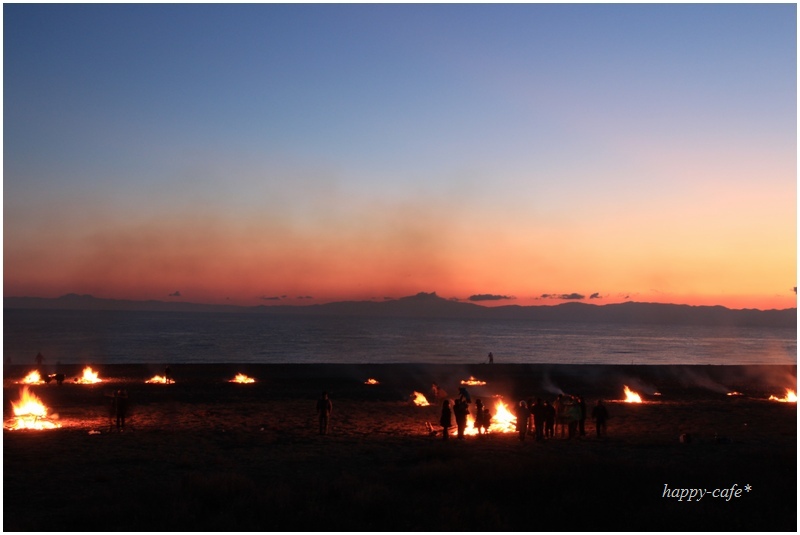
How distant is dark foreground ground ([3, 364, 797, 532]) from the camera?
10.3 m

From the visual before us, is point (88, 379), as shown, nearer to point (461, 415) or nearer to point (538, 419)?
point (461, 415)

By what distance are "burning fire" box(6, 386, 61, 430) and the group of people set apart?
12104 mm

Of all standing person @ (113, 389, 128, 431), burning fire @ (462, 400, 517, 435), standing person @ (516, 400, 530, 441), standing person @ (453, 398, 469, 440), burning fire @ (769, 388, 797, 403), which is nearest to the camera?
standing person @ (516, 400, 530, 441)

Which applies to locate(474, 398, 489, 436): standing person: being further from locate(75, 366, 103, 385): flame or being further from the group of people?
locate(75, 366, 103, 385): flame

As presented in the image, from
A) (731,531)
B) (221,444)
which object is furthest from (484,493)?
(221,444)

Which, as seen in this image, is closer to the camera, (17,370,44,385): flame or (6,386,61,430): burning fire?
(6,386,61,430): burning fire

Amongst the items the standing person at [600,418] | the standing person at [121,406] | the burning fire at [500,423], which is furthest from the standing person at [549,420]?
the standing person at [121,406]

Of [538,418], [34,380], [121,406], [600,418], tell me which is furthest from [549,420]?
[34,380]

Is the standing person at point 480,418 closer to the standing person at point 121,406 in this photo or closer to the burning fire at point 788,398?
the standing person at point 121,406

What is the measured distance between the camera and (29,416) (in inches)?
786

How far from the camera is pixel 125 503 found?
1095cm

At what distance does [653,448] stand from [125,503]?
1314cm

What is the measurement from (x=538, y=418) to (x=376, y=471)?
6.28m

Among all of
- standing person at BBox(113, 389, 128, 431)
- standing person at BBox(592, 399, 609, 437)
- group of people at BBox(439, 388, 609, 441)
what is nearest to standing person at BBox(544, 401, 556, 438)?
group of people at BBox(439, 388, 609, 441)
